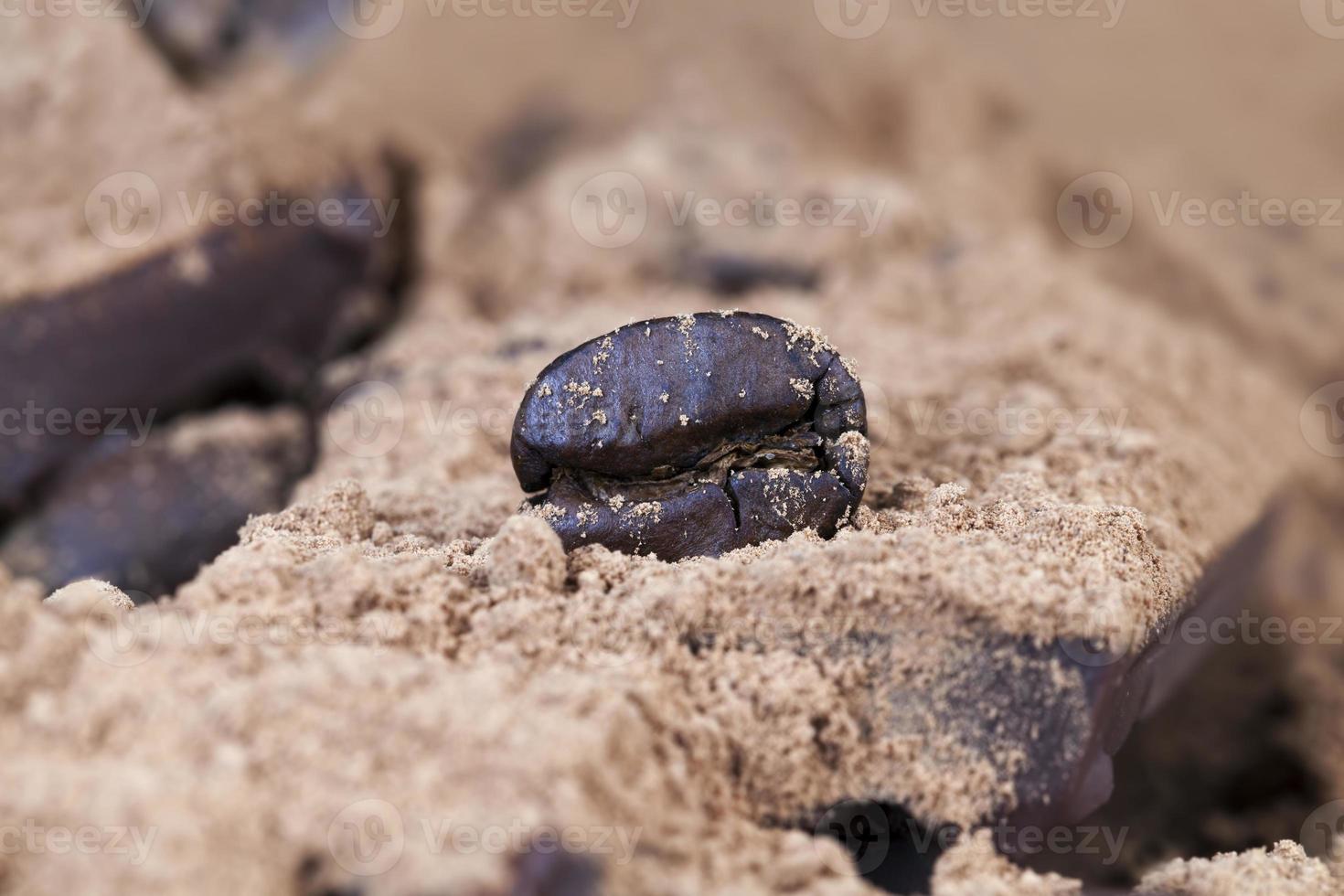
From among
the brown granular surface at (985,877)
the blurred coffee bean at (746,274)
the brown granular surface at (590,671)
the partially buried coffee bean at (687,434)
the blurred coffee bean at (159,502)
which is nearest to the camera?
the brown granular surface at (590,671)

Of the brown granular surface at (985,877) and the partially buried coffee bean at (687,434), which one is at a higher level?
the partially buried coffee bean at (687,434)

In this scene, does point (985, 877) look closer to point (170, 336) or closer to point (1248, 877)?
point (1248, 877)

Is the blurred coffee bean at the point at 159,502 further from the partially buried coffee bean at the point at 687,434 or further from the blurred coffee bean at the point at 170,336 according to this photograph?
the partially buried coffee bean at the point at 687,434

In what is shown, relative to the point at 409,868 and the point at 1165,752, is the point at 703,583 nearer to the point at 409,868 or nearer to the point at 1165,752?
the point at 409,868

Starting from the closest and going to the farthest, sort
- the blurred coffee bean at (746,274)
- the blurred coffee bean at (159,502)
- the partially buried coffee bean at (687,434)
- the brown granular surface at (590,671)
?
1. the brown granular surface at (590,671)
2. the partially buried coffee bean at (687,434)
3. the blurred coffee bean at (159,502)
4. the blurred coffee bean at (746,274)

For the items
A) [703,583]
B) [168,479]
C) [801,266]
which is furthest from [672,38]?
[703,583]

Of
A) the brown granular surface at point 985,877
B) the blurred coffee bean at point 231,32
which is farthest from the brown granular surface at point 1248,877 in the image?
the blurred coffee bean at point 231,32

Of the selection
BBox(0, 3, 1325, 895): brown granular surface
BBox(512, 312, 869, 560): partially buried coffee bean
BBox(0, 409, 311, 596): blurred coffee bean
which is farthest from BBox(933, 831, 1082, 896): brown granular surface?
BBox(0, 409, 311, 596): blurred coffee bean

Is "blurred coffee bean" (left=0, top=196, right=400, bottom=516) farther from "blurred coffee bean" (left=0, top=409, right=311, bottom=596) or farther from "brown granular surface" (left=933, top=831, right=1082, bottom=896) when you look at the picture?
"brown granular surface" (left=933, top=831, right=1082, bottom=896)
